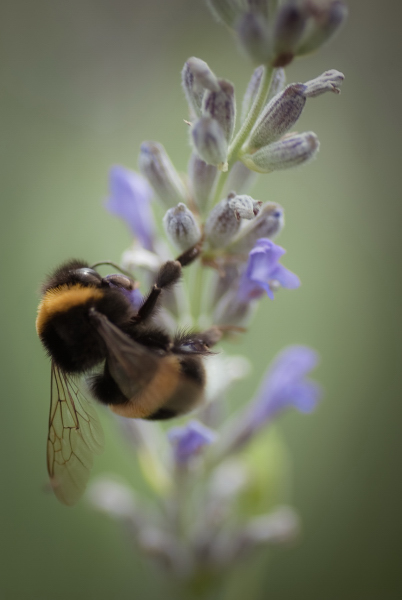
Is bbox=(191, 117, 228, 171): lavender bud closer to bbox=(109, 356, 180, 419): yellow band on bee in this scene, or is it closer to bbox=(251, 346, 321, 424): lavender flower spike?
bbox=(109, 356, 180, 419): yellow band on bee

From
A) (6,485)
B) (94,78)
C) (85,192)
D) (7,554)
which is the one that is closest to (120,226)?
(85,192)

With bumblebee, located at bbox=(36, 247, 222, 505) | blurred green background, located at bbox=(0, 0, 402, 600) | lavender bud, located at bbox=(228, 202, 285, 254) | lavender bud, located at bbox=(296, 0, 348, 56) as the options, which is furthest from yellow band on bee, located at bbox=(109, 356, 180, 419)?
blurred green background, located at bbox=(0, 0, 402, 600)

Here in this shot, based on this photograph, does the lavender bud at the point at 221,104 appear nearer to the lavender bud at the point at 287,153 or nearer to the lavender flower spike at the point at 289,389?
the lavender bud at the point at 287,153

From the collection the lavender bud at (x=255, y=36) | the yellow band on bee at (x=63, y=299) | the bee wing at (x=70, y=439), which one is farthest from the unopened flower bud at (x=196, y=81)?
the bee wing at (x=70, y=439)

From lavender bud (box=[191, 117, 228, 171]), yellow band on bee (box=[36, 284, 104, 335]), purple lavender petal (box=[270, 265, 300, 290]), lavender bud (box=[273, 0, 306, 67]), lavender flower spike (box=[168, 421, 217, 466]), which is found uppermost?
lavender bud (box=[273, 0, 306, 67])

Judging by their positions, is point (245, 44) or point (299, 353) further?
point (299, 353)

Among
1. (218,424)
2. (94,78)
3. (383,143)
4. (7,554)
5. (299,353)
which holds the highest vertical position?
(94,78)

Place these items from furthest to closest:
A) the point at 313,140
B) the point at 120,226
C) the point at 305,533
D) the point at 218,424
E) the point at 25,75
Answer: the point at 25,75, the point at 120,226, the point at 305,533, the point at 218,424, the point at 313,140

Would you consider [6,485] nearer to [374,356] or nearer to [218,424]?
[218,424]
